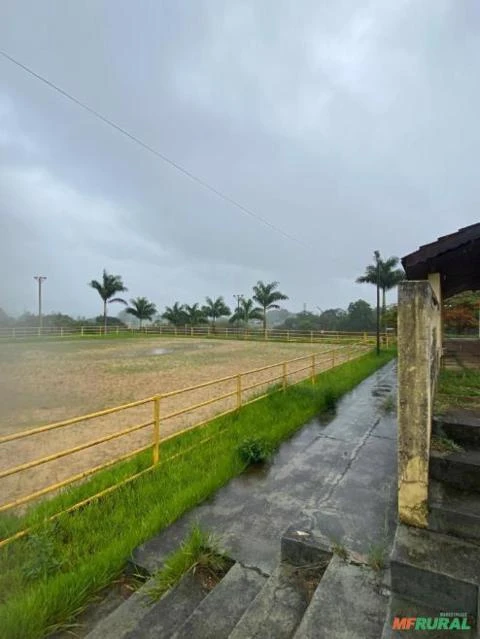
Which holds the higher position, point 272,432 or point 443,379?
point 443,379

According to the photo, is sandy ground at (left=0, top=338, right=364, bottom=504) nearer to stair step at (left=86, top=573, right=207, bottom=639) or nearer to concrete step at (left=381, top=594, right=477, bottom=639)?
stair step at (left=86, top=573, right=207, bottom=639)

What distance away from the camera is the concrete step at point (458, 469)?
2.65 metres

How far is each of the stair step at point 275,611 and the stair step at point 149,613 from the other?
414 millimetres

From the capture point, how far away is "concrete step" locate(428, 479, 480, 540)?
92.5 inches

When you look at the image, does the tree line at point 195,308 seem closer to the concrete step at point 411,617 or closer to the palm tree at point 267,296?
the palm tree at point 267,296

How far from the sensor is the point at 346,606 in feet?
6.62

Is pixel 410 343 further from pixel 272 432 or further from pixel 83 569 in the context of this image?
pixel 272 432

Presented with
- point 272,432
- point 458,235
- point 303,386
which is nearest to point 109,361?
point 303,386

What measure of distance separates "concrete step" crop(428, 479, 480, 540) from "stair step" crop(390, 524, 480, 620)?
0.35ft

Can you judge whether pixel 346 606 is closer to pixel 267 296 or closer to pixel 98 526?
pixel 98 526

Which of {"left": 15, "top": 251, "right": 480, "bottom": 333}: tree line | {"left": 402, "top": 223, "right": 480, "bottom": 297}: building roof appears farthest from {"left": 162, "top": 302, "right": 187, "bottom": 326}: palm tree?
{"left": 402, "top": 223, "right": 480, "bottom": 297}: building roof

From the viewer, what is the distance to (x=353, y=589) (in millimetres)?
2145

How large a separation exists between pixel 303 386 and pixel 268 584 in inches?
246

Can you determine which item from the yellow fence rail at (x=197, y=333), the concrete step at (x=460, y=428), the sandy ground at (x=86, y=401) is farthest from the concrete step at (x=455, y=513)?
the yellow fence rail at (x=197, y=333)
